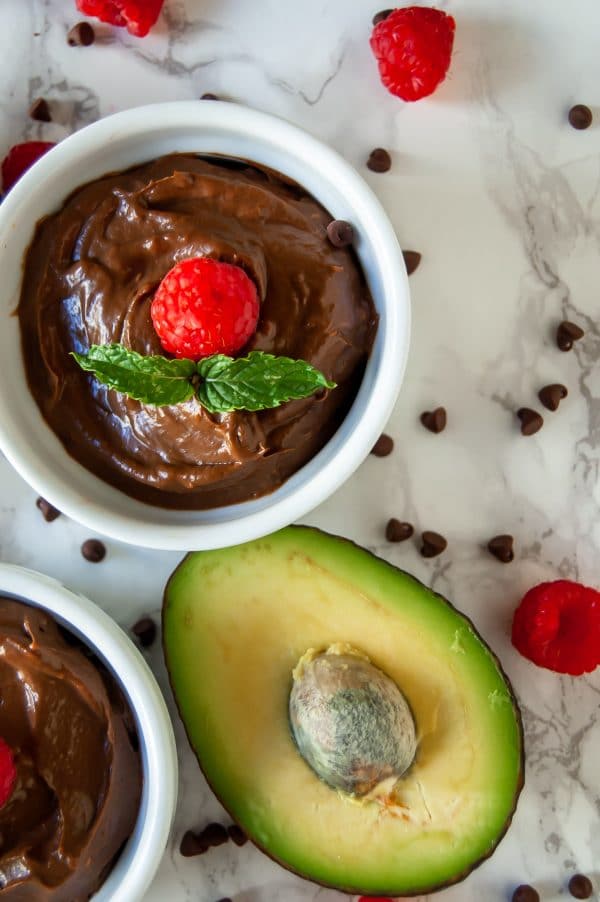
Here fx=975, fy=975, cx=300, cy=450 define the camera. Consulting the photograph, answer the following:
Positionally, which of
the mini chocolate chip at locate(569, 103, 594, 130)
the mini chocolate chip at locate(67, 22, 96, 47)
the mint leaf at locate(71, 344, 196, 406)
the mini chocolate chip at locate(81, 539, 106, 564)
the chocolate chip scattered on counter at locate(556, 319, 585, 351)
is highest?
the mini chocolate chip at locate(67, 22, 96, 47)

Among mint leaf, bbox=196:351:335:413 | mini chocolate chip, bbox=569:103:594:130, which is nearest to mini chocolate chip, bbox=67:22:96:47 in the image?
mint leaf, bbox=196:351:335:413

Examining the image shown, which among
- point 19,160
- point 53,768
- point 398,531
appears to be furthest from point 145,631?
point 19,160

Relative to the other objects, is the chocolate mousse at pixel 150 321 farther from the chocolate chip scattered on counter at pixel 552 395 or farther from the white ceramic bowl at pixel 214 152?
the chocolate chip scattered on counter at pixel 552 395

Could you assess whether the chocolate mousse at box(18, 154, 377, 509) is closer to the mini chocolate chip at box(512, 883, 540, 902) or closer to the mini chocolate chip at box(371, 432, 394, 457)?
the mini chocolate chip at box(371, 432, 394, 457)

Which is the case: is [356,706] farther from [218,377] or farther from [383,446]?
[218,377]

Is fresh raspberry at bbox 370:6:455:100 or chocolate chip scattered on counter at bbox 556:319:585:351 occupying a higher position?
fresh raspberry at bbox 370:6:455:100

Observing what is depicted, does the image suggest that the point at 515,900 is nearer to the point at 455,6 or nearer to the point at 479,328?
the point at 479,328
